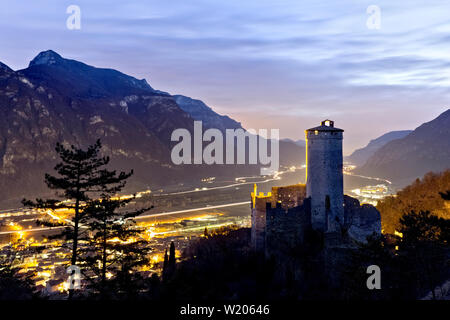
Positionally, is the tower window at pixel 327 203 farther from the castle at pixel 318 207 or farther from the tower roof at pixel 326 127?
the tower roof at pixel 326 127

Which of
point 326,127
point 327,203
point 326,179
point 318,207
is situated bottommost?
point 318,207

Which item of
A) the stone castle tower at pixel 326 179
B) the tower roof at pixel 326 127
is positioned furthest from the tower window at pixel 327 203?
the tower roof at pixel 326 127

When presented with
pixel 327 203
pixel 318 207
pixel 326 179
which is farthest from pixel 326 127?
pixel 318 207

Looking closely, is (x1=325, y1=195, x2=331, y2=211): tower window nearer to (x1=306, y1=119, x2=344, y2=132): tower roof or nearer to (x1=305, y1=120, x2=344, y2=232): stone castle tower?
(x1=305, y1=120, x2=344, y2=232): stone castle tower

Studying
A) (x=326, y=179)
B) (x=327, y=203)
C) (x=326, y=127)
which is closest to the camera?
(x=326, y=179)

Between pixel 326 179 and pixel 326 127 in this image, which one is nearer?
pixel 326 179

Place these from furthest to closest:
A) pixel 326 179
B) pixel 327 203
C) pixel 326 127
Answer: pixel 326 127
pixel 327 203
pixel 326 179

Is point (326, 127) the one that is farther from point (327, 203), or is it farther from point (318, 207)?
point (318, 207)

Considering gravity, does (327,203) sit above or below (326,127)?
below
